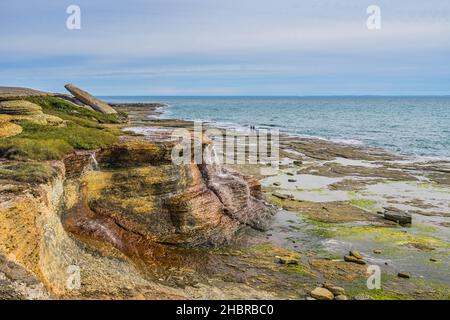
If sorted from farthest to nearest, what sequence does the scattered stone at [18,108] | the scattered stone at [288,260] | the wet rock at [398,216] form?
the wet rock at [398,216] → the scattered stone at [18,108] → the scattered stone at [288,260]

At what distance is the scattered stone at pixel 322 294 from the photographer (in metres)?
16.5

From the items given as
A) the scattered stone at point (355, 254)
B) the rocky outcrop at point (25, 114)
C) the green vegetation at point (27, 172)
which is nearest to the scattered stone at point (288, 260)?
the scattered stone at point (355, 254)

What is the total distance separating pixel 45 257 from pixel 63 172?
6.15 metres

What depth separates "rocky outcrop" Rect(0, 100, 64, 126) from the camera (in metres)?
25.6

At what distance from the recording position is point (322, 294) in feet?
54.7

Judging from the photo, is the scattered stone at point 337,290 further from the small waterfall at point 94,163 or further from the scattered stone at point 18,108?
the scattered stone at point 18,108

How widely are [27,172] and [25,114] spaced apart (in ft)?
38.4

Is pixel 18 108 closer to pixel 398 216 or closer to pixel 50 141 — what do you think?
pixel 50 141

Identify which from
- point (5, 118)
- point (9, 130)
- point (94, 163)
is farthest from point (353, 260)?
point (5, 118)

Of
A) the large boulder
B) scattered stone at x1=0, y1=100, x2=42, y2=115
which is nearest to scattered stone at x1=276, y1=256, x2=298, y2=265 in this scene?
scattered stone at x1=0, y1=100, x2=42, y2=115

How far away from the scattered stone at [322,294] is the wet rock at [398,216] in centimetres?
1246

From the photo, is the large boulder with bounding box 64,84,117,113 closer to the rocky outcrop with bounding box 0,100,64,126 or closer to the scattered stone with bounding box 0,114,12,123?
the rocky outcrop with bounding box 0,100,64,126

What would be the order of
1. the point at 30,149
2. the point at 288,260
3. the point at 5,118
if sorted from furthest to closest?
the point at 5,118, the point at 288,260, the point at 30,149

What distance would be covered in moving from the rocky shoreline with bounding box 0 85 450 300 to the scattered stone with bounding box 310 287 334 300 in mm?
62
